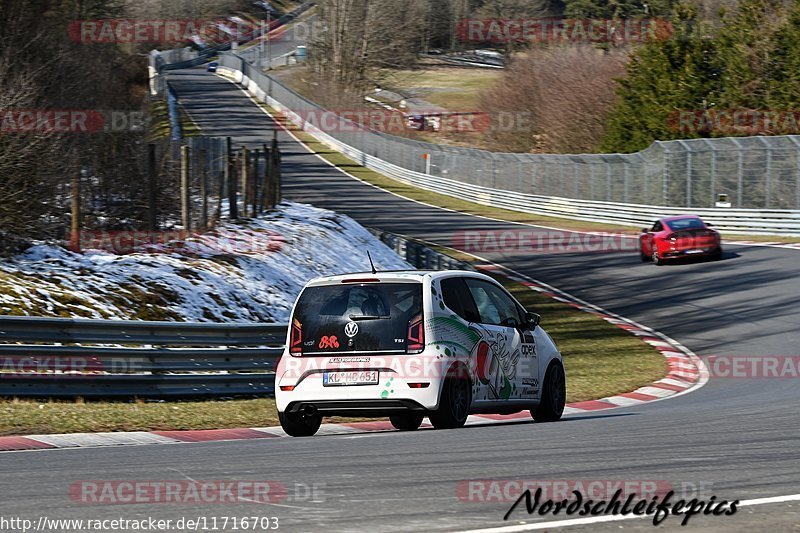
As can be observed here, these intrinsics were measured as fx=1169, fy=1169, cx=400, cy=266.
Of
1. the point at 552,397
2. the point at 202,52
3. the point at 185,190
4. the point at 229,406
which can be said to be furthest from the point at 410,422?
the point at 202,52

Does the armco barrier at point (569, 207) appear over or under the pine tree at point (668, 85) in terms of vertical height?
under

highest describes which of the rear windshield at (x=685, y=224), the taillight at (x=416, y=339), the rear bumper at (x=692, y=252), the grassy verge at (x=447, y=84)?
the taillight at (x=416, y=339)

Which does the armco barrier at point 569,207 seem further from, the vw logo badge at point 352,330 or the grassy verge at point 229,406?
the vw logo badge at point 352,330

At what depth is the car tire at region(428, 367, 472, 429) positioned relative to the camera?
1055 cm

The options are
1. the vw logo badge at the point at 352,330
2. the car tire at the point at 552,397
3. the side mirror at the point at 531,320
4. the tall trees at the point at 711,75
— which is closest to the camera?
the vw logo badge at the point at 352,330

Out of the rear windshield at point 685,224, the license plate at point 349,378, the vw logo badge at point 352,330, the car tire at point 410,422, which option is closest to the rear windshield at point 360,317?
the vw logo badge at point 352,330

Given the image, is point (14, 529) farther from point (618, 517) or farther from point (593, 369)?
point (593, 369)

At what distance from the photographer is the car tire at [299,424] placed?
1109 centimetres

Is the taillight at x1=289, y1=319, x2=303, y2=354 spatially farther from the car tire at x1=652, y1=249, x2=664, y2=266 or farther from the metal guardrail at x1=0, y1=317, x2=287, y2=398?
the car tire at x1=652, y1=249, x2=664, y2=266

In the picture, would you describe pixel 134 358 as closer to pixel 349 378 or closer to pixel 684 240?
pixel 349 378

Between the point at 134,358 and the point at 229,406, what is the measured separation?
1.28 m

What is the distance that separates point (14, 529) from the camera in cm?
577

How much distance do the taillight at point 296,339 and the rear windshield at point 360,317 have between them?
3 centimetres

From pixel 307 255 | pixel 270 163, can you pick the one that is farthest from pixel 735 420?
pixel 270 163
